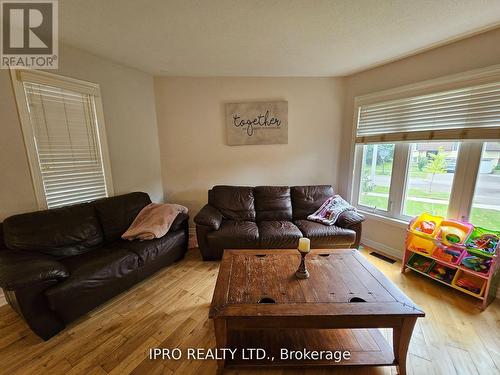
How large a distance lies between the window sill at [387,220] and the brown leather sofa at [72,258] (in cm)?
261

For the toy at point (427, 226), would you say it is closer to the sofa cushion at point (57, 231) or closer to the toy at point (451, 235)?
the toy at point (451, 235)

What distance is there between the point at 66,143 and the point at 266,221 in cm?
252

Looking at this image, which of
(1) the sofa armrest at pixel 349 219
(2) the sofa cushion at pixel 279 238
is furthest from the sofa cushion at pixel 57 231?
(1) the sofa armrest at pixel 349 219

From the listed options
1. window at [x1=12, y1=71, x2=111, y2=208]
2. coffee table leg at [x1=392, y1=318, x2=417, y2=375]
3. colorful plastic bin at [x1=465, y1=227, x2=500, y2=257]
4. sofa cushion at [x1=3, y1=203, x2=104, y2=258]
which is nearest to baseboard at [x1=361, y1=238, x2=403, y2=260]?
colorful plastic bin at [x1=465, y1=227, x2=500, y2=257]

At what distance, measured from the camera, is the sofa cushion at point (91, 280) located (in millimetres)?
1466

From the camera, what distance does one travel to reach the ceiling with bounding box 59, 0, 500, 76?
1.53 m

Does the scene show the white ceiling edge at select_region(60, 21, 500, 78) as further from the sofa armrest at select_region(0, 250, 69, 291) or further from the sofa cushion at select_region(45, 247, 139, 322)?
the sofa cushion at select_region(45, 247, 139, 322)

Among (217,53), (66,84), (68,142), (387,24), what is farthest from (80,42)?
(387,24)

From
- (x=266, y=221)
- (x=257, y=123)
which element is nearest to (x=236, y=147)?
(x=257, y=123)

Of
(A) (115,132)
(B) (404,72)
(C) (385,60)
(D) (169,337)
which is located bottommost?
(D) (169,337)

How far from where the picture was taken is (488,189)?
1931 millimetres

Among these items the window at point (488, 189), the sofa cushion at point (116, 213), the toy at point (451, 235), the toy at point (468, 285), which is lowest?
the toy at point (468, 285)

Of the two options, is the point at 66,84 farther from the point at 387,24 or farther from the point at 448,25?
the point at 448,25

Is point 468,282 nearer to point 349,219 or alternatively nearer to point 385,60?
point 349,219
